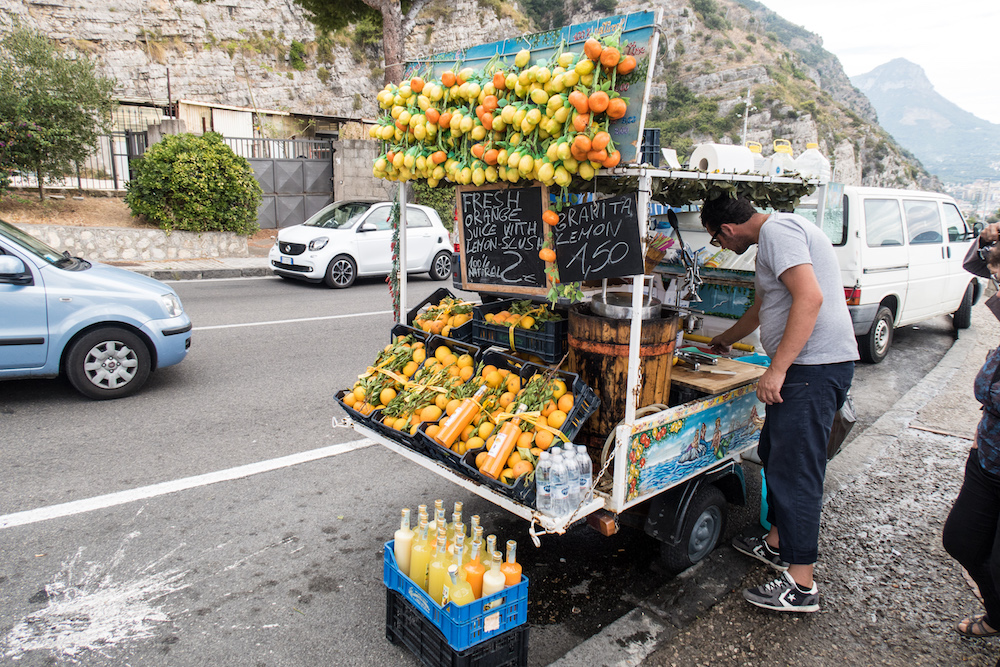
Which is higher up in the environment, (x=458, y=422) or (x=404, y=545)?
(x=458, y=422)

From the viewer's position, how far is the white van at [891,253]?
23.1 feet

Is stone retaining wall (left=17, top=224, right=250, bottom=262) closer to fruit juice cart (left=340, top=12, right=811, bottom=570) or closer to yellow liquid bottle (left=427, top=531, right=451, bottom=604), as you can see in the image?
fruit juice cart (left=340, top=12, right=811, bottom=570)

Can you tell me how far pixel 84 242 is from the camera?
518 inches

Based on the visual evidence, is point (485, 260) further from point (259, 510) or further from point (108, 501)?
point (108, 501)

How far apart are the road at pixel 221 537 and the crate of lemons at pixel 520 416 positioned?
87 cm

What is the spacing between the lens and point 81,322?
5.59 metres

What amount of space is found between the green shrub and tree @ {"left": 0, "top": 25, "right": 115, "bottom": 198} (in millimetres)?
1473

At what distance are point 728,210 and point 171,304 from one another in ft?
17.5

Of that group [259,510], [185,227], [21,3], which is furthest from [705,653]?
[21,3]

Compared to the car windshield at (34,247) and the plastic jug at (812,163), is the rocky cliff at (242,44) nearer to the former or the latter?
the plastic jug at (812,163)

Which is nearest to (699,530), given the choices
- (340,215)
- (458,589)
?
(458,589)

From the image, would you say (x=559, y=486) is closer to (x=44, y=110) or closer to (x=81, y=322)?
(x=81, y=322)

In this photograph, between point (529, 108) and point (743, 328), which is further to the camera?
point (743, 328)

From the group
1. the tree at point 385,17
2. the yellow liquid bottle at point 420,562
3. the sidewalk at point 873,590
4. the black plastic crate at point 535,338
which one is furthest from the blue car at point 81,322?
the tree at point 385,17
